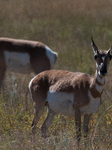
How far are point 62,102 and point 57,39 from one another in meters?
8.27

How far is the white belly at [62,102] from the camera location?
466 centimetres

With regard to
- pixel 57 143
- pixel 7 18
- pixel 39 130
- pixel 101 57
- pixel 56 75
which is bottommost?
pixel 7 18

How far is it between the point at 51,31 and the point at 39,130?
9133 millimetres

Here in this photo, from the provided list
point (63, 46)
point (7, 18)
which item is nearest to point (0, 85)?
point (63, 46)

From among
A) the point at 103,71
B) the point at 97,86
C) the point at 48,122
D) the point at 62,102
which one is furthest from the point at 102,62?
the point at 48,122

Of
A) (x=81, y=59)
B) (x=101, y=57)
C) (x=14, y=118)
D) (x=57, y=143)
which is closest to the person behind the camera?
(x=57, y=143)

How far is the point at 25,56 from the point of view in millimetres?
7113

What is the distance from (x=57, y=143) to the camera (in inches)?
155

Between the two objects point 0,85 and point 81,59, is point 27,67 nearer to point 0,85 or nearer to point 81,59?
point 0,85

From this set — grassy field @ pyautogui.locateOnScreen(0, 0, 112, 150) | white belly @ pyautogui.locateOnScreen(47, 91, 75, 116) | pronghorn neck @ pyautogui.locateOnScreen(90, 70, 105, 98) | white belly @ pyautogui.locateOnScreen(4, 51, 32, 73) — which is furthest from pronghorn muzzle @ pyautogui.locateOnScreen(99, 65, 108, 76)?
white belly @ pyautogui.locateOnScreen(4, 51, 32, 73)

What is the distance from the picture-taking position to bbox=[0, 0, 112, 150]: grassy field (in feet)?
13.8

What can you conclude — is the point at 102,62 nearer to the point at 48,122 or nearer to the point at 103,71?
the point at 103,71

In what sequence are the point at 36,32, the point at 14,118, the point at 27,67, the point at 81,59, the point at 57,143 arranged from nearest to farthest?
the point at 57,143 → the point at 14,118 → the point at 27,67 → the point at 81,59 → the point at 36,32

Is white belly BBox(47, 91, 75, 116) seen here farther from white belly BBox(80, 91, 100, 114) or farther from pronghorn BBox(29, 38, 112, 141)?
white belly BBox(80, 91, 100, 114)
